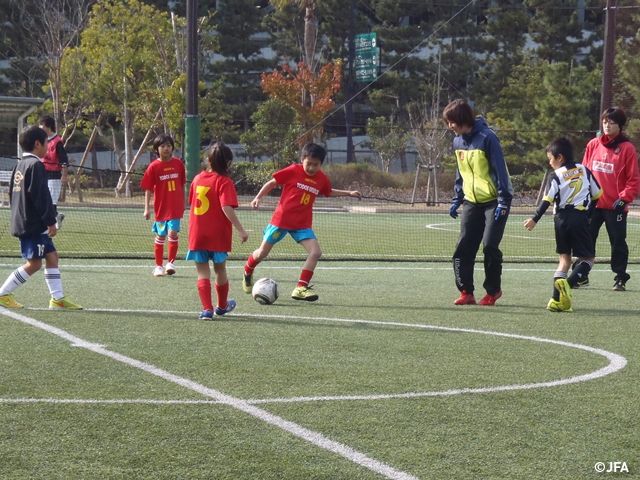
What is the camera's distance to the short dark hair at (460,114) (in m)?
9.22

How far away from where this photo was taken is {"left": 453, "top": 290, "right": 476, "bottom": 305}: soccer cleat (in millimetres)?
9461

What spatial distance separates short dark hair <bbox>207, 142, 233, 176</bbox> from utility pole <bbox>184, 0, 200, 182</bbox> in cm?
1352

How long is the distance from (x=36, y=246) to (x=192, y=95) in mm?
14444

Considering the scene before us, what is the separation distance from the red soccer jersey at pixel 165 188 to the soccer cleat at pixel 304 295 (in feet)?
9.77

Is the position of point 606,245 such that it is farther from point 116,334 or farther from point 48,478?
point 48,478

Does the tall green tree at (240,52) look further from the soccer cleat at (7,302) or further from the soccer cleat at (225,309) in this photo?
the soccer cleat at (225,309)

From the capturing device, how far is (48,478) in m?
3.93

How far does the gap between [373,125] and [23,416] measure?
40.5 meters

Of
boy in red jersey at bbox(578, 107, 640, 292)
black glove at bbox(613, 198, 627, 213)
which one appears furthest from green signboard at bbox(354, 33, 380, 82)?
black glove at bbox(613, 198, 627, 213)

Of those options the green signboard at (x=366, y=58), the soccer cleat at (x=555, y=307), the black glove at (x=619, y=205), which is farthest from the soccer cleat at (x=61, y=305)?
the green signboard at (x=366, y=58)

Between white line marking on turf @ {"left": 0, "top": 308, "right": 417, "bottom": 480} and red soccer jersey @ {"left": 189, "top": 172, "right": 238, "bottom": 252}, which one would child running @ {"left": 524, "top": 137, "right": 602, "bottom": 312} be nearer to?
red soccer jersey @ {"left": 189, "top": 172, "right": 238, "bottom": 252}

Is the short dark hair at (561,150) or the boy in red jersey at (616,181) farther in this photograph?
the boy in red jersey at (616,181)

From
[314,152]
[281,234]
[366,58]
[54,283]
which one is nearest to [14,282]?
[54,283]

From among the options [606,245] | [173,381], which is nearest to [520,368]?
[173,381]
